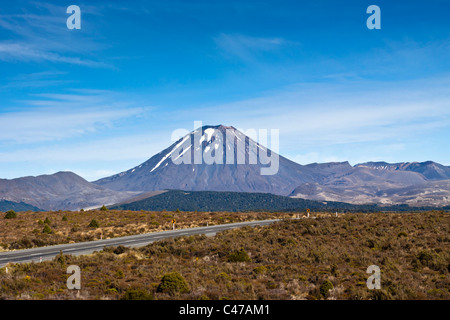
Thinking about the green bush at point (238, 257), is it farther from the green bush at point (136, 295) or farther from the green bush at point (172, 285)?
the green bush at point (136, 295)

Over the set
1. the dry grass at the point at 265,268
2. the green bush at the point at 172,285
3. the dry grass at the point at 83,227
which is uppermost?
the green bush at the point at 172,285

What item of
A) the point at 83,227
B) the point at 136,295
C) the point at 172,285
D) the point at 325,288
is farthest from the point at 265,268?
the point at 83,227

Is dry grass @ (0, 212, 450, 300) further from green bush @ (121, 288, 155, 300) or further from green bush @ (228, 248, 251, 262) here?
green bush @ (121, 288, 155, 300)

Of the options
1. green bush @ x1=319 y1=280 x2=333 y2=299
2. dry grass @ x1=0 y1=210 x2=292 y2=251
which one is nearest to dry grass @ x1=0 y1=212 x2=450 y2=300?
green bush @ x1=319 y1=280 x2=333 y2=299

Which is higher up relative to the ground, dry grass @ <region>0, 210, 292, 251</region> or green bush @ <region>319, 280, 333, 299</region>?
green bush @ <region>319, 280, 333, 299</region>

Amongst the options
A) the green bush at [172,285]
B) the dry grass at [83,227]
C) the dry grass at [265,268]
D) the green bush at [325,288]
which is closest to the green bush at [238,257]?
the dry grass at [265,268]
